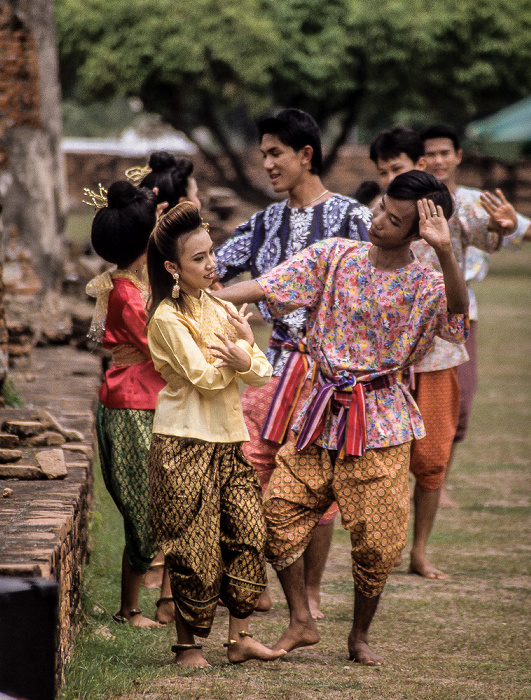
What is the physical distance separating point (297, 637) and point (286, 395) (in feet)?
3.23

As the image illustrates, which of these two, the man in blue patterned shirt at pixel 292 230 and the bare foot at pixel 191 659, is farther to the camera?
the man in blue patterned shirt at pixel 292 230

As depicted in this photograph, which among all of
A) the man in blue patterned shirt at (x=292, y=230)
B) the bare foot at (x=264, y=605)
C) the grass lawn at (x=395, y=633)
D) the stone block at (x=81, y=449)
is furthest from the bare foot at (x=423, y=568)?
the stone block at (x=81, y=449)

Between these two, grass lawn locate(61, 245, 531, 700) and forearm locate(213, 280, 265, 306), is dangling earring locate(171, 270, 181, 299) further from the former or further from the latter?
grass lawn locate(61, 245, 531, 700)

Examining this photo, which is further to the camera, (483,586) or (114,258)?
(483,586)

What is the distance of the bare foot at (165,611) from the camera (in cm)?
403

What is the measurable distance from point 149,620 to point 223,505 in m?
0.85

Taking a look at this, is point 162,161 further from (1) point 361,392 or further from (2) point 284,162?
(1) point 361,392

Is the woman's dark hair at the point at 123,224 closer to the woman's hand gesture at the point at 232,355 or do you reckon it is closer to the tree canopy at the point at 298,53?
the woman's hand gesture at the point at 232,355

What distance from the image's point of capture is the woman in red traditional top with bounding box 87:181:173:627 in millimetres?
3859

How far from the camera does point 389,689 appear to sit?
11.0ft

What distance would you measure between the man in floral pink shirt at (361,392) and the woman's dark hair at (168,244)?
0.30m

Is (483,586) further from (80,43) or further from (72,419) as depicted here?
(80,43)

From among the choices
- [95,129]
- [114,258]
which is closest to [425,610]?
[114,258]

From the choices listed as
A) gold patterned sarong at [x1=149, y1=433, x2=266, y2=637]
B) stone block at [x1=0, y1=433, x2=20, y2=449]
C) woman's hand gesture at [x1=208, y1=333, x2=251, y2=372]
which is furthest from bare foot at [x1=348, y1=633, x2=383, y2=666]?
stone block at [x1=0, y1=433, x2=20, y2=449]
